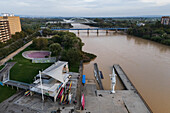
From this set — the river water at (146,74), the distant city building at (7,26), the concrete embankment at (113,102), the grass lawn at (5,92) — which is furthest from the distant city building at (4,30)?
the concrete embankment at (113,102)

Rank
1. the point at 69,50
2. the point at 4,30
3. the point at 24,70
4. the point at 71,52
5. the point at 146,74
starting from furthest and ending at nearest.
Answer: the point at 4,30
the point at 69,50
the point at 71,52
the point at 146,74
the point at 24,70

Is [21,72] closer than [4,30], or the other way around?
[21,72]

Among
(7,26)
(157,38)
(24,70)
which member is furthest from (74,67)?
(157,38)

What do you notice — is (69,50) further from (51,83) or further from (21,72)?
(51,83)

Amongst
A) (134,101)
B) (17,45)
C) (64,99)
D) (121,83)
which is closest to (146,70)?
(121,83)

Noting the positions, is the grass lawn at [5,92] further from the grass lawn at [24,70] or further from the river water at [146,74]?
the river water at [146,74]

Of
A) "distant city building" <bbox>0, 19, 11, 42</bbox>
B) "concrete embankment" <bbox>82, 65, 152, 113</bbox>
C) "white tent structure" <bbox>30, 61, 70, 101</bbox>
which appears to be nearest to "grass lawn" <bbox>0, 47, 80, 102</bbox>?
"white tent structure" <bbox>30, 61, 70, 101</bbox>

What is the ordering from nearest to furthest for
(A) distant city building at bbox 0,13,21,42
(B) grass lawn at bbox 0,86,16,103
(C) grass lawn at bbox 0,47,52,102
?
(B) grass lawn at bbox 0,86,16,103
(C) grass lawn at bbox 0,47,52,102
(A) distant city building at bbox 0,13,21,42

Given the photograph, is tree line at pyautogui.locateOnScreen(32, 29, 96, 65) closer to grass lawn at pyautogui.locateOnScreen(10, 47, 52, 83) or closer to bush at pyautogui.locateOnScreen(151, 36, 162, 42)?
grass lawn at pyautogui.locateOnScreen(10, 47, 52, 83)
